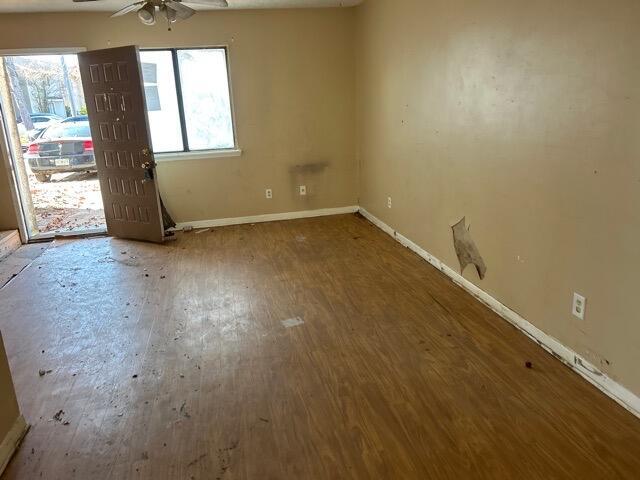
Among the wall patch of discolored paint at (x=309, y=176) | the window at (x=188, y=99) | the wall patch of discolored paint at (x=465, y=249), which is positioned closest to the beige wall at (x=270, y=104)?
the wall patch of discolored paint at (x=309, y=176)

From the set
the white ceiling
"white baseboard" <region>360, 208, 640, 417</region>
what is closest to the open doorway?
the white ceiling

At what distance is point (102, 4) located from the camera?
13.9 ft

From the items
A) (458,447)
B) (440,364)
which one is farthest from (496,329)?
(458,447)

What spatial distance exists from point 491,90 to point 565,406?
1.89 meters

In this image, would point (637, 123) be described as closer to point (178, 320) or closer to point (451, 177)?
point (451, 177)

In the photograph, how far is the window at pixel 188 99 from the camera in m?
5.00

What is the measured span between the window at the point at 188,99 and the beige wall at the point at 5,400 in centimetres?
351

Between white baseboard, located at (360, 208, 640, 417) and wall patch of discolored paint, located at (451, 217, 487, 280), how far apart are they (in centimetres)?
14

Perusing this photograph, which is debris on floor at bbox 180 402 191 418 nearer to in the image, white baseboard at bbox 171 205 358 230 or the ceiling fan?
the ceiling fan

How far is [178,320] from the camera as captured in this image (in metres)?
3.18

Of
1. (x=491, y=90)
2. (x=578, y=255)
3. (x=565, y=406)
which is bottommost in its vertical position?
(x=565, y=406)

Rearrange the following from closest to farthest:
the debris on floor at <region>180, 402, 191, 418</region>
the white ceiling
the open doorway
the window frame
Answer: the debris on floor at <region>180, 402, 191, 418</region>, the white ceiling, the window frame, the open doorway

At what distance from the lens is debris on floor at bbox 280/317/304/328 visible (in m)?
3.04

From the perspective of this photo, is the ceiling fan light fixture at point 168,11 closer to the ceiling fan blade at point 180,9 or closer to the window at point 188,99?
the ceiling fan blade at point 180,9
